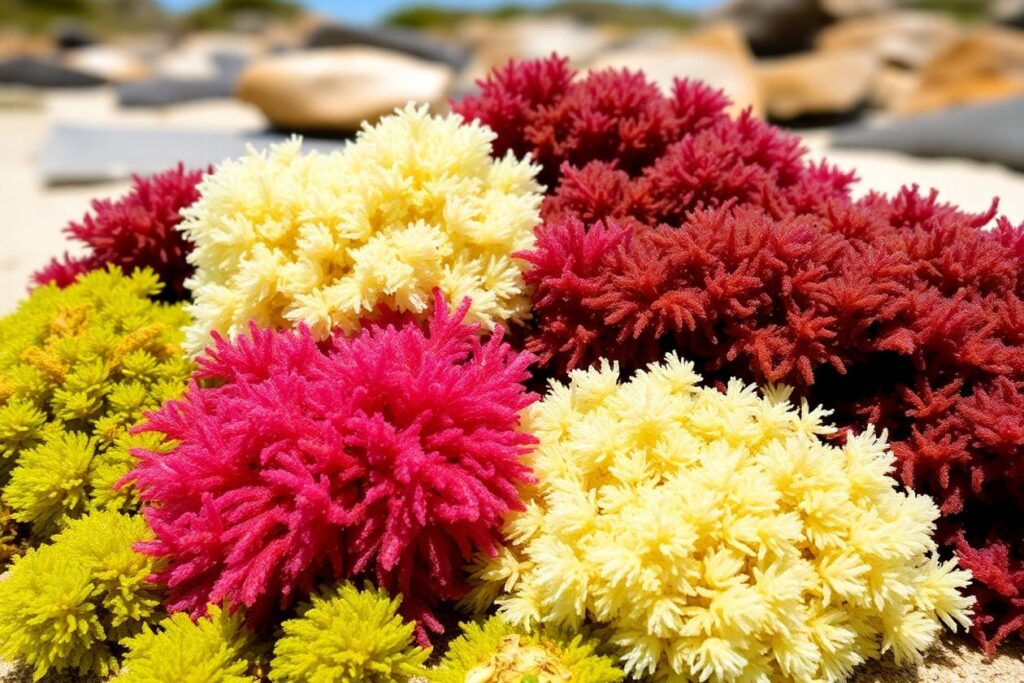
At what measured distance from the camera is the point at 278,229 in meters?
2.27

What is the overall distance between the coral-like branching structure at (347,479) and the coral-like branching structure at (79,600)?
97mm

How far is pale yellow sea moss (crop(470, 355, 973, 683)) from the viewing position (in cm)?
163

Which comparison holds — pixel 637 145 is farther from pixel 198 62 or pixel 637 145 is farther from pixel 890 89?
pixel 198 62

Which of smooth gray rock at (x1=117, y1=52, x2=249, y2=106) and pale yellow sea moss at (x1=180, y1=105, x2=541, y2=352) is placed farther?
smooth gray rock at (x1=117, y1=52, x2=249, y2=106)

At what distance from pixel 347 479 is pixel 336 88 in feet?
25.3

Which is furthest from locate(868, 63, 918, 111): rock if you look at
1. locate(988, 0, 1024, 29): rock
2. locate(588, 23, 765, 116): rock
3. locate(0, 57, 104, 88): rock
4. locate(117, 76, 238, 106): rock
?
locate(0, 57, 104, 88): rock

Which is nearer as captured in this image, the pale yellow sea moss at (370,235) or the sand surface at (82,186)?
the pale yellow sea moss at (370,235)

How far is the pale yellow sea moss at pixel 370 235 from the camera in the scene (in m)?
2.15

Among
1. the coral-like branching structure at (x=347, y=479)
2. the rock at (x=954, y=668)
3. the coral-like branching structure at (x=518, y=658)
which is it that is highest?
the coral-like branching structure at (x=347, y=479)

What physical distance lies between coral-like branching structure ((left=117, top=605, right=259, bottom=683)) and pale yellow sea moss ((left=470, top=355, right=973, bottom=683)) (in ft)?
1.79

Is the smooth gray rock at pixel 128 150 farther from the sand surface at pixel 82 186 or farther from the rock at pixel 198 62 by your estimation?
the rock at pixel 198 62

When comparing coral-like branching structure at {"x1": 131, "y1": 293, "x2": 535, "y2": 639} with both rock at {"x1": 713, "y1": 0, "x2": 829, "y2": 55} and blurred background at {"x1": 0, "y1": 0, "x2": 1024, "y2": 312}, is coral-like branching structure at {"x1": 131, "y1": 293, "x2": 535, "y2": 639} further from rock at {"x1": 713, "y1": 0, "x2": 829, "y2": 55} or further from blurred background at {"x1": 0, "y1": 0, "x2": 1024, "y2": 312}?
rock at {"x1": 713, "y1": 0, "x2": 829, "y2": 55}

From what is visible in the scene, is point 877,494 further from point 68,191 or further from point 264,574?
point 68,191

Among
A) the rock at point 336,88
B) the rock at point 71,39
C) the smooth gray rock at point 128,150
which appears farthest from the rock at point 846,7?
the rock at point 71,39
